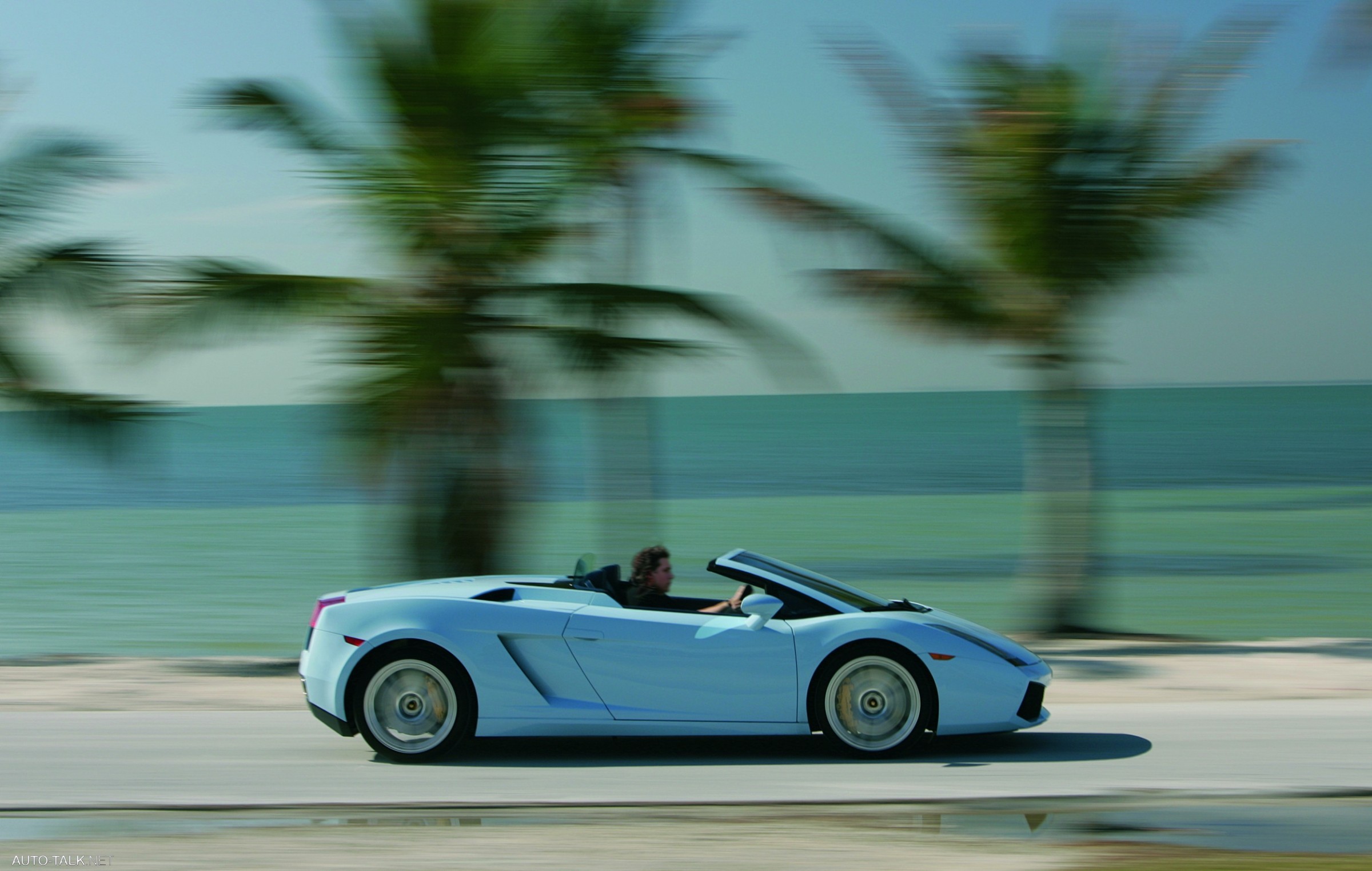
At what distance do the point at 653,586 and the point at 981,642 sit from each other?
63.8 inches

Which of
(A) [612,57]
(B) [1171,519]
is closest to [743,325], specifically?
(A) [612,57]

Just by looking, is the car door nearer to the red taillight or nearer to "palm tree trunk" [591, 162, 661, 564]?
the red taillight

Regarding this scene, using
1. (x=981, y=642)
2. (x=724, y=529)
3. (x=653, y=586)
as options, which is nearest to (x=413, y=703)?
(x=653, y=586)

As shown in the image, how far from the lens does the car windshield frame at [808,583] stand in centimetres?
633

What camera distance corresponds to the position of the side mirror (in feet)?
19.7

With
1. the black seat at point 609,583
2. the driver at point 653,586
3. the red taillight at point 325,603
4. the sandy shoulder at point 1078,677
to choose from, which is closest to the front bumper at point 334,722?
the red taillight at point 325,603

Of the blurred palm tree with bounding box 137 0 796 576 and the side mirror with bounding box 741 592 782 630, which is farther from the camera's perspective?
the blurred palm tree with bounding box 137 0 796 576

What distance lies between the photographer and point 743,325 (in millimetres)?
10609

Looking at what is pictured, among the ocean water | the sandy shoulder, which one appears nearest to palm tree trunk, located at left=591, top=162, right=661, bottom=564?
the ocean water

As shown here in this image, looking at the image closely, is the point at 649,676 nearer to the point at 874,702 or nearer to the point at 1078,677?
the point at 874,702

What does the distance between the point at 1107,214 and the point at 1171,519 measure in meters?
19.5

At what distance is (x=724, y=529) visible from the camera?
97.0ft

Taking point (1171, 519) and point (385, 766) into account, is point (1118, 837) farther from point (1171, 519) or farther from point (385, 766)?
point (1171, 519)

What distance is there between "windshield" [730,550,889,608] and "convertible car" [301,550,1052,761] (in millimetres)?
205
